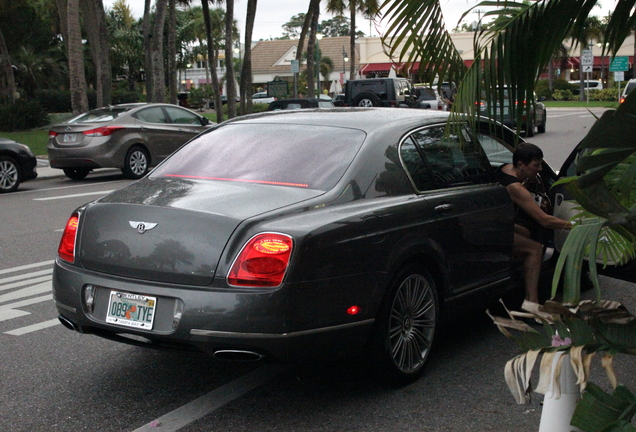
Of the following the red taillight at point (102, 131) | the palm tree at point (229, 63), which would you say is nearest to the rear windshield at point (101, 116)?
the red taillight at point (102, 131)

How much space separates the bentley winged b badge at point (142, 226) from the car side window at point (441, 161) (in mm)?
1574

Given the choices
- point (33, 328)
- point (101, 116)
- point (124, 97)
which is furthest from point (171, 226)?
point (124, 97)

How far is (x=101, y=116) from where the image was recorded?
16594 mm

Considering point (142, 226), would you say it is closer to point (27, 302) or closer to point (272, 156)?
point (272, 156)

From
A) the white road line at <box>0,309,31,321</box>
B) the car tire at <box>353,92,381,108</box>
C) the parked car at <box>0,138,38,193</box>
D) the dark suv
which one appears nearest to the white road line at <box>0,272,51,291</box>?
the white road line at <box>0,309,31,321</box>

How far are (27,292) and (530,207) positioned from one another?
13.7 feet

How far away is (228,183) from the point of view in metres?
4.56

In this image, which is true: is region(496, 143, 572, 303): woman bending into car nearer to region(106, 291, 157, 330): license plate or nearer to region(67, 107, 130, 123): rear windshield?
region(106, 291, 157, 330): license plate

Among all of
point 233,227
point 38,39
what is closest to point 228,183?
point 233,227

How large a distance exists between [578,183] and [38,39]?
52.6 m

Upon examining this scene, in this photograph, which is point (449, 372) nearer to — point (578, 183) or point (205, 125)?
point (578, 183)

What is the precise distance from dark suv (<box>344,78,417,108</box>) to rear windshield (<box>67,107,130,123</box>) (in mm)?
9765

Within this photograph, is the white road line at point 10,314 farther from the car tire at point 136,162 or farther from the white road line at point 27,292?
the car tire at point 136,162

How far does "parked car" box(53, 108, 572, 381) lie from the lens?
387 cm
